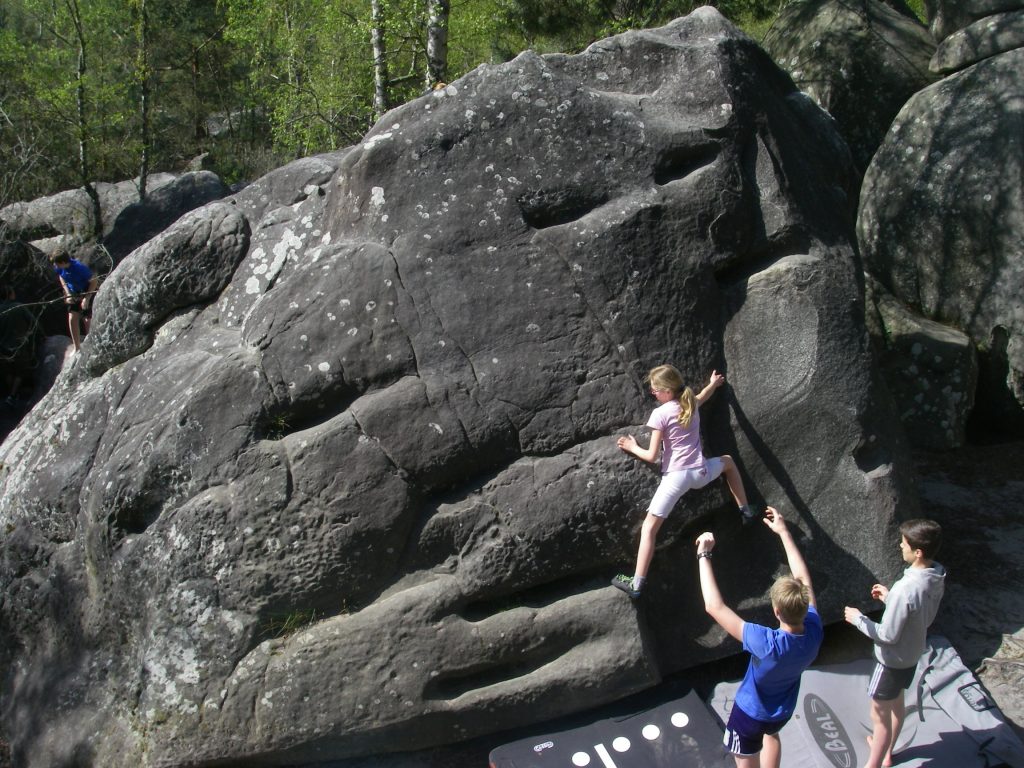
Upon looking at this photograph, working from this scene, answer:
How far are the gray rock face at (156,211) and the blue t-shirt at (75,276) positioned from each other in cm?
593

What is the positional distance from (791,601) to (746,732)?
2.48ft

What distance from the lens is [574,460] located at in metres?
5.33

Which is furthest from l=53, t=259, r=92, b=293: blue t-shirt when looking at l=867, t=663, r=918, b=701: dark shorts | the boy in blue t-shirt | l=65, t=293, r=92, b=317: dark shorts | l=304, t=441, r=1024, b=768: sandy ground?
l=867, t=663, r=918, b=701: dark shorts

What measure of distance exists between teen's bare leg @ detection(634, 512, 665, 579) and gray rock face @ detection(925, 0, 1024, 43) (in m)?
7.75

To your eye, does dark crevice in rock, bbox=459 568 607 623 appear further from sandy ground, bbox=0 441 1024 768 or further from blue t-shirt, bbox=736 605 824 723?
blue t-shirt, bbox=736 605 824 723

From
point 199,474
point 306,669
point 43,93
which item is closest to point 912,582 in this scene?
point 306,669

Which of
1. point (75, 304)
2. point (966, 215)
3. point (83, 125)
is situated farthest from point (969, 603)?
point (83, 125)

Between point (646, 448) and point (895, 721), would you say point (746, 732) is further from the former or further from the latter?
point (646, 448)

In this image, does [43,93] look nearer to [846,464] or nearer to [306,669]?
[306,669]

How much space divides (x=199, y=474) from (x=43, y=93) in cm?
1289

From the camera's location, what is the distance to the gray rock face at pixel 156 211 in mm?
15227

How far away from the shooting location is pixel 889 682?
4.76 metres

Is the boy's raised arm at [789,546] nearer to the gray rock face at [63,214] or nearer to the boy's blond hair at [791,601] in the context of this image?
the boy's blond hair at [791,601]

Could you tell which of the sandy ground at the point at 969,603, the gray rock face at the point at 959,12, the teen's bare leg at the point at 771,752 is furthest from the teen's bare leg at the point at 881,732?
the gray rock face at the point at 959,12
